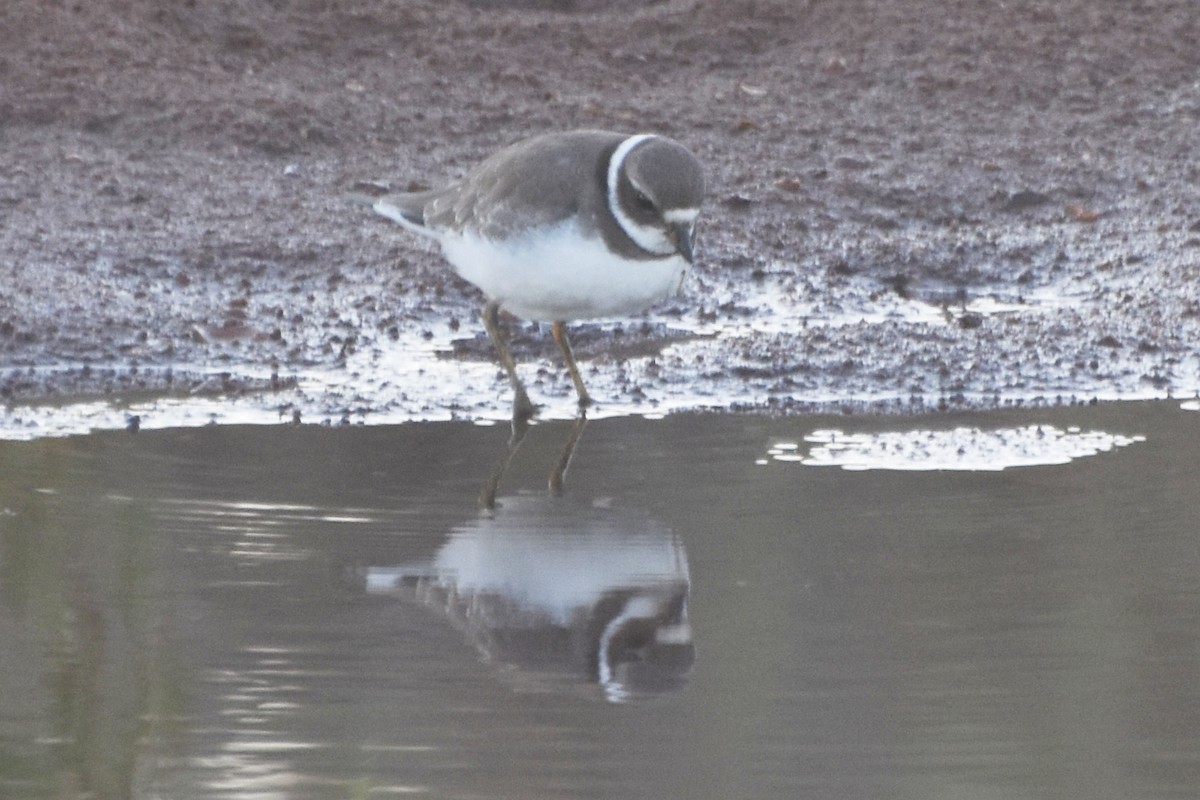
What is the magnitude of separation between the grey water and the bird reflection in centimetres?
1

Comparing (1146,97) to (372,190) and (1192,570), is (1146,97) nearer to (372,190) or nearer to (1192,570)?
(372,190)

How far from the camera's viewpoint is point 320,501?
521 centimetres

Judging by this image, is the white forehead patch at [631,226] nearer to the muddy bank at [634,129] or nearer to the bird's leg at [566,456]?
the bird's leg at [566,456]

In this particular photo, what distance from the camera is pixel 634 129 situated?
9.43m

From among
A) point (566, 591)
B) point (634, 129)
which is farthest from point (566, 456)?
point (634, 129)

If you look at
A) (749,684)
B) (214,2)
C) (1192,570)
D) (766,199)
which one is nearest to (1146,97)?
(766,199)

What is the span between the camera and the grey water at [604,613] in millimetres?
3578

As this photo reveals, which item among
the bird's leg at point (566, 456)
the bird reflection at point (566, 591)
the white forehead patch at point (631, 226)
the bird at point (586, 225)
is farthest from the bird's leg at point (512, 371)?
the bird reflection at point (566, 591)

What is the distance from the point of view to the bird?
18.7ft

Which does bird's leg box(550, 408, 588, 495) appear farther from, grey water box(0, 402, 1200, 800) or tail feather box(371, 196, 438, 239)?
tail feather box(371, 196, 438, 239)

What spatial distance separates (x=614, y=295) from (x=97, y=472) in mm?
1502

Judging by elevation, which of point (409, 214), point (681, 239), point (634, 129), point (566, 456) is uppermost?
point (681, 239)

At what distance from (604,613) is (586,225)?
61.8 inches

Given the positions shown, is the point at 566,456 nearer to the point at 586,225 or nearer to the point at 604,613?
the point at 586,225
